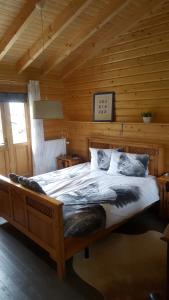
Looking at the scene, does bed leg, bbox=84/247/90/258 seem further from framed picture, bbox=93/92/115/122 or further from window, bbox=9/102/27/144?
window, bbox=9/102/27/144

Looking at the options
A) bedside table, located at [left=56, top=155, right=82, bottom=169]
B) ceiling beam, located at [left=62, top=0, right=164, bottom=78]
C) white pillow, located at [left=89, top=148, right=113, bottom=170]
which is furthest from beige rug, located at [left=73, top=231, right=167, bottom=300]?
ceiling beam, located at [left=62, top=0, right=164, bottom=78]

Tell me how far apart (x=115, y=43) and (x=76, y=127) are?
1.85 m

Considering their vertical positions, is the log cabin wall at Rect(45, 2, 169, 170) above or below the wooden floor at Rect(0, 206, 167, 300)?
above

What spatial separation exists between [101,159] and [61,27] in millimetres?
2170

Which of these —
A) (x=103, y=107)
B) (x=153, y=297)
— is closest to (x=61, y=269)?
(x=153, y=297)

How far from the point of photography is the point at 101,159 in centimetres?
404

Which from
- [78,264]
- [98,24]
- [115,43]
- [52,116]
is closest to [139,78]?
[115,43]

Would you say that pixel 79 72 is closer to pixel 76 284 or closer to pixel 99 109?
pixel 99 109

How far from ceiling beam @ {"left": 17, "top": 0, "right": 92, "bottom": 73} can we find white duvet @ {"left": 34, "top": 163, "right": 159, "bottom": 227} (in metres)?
2.10

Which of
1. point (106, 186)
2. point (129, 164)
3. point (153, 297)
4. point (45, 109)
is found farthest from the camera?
point (129, 164)

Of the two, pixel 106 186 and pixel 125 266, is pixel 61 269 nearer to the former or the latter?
pixel 125 266

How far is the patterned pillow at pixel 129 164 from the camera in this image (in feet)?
11.7

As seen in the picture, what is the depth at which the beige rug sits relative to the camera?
82.4 inches

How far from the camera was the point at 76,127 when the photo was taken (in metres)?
5.04
